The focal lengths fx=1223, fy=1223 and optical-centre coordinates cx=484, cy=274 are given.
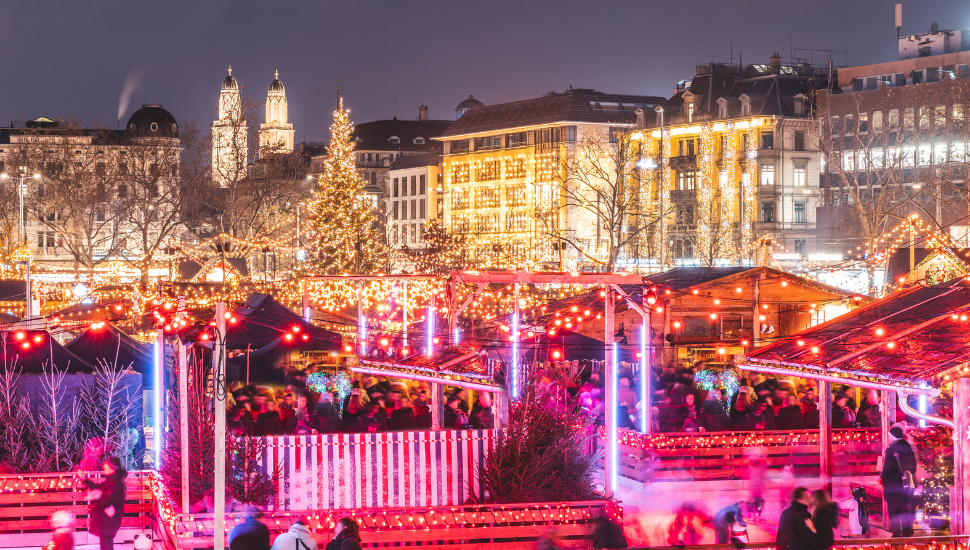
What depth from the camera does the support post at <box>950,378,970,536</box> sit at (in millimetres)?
10781

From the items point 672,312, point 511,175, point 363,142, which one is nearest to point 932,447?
point 672,312

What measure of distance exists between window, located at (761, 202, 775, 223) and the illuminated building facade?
A: 12673 millimetres

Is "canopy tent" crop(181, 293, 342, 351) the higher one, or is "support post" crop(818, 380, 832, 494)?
"canopy tent" crop(181, 293, 342, 351)

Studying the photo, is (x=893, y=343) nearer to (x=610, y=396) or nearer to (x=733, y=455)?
(x=610, y=396)

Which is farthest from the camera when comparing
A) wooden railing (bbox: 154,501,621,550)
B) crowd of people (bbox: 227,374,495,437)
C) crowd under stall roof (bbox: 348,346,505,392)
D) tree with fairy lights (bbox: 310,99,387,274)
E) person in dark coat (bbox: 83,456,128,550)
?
tree with fairy lights (bbox: 310,99,387,274)

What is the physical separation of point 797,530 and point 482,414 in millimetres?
8844

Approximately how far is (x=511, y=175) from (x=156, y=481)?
77.5m

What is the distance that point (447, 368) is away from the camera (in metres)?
13.8

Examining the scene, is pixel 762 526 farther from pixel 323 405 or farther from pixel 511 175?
pixel 511 175

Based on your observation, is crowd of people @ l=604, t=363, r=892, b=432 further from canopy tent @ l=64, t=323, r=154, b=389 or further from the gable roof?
the gable roof

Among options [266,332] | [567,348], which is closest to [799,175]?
[266,332]

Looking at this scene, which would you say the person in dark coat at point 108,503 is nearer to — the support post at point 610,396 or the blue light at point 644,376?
the support post at point 610,396

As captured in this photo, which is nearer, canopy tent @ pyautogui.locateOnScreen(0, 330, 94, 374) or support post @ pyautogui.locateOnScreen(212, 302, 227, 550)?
support post @ pyautogui.locateOnScreen(212, 302, 227, 550)

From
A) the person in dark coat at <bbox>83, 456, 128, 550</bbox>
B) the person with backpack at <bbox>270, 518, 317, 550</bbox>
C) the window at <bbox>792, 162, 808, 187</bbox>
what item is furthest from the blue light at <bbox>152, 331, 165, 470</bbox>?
the window at <bbox>792, 162, 808, 187</bbox>
